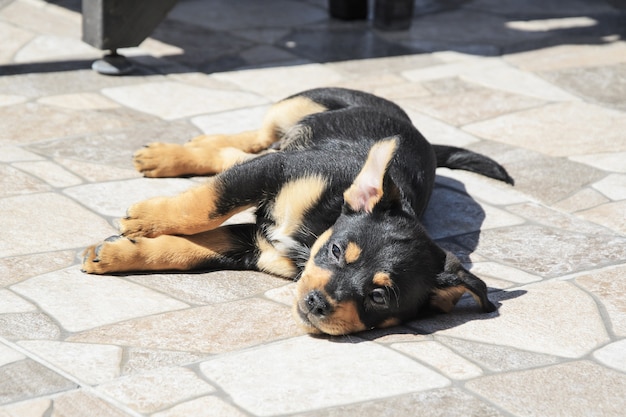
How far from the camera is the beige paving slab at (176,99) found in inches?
246

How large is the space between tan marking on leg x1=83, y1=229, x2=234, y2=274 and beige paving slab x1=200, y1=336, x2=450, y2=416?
0.76 meters

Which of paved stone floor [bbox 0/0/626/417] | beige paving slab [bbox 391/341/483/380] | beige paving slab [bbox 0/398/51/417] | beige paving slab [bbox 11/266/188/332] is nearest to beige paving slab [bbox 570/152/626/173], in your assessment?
paved stone floor [bbox 0/0/626/417]

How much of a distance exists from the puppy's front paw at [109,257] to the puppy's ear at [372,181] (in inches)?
37.9

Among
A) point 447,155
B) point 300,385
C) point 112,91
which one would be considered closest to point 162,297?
point 300,385

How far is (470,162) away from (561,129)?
1204 millimetres

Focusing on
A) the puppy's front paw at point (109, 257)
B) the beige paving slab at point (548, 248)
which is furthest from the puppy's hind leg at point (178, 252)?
the beige paving slab at point (548, 248)

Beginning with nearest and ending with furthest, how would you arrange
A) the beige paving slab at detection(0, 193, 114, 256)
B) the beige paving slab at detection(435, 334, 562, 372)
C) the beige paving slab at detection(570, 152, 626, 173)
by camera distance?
1. the beige paving slab at detection(435, 334, 562, 372)
2. the beige paving slab at detection(0, 193, 114, 256)
3. the beige paving slab at detection(570, 152, 626, 173)

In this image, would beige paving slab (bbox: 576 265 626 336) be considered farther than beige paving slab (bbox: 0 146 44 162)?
No

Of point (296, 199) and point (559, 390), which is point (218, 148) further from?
point (559, 390)

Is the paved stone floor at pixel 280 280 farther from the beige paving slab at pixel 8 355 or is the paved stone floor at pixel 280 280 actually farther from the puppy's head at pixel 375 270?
the puppy's head at pixel 375 270

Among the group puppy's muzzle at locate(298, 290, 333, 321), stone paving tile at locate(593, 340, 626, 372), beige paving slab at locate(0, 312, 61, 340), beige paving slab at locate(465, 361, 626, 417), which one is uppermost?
puppy's muzzle at locate(298, 290, 333, 321)

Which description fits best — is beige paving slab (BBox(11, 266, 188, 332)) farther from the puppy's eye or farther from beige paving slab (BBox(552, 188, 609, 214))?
beige paving slab (BBox(552, 188, 609, 214))

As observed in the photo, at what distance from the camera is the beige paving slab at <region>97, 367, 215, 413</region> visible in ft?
10.2

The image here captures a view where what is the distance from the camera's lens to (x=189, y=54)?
7480 millimetres
